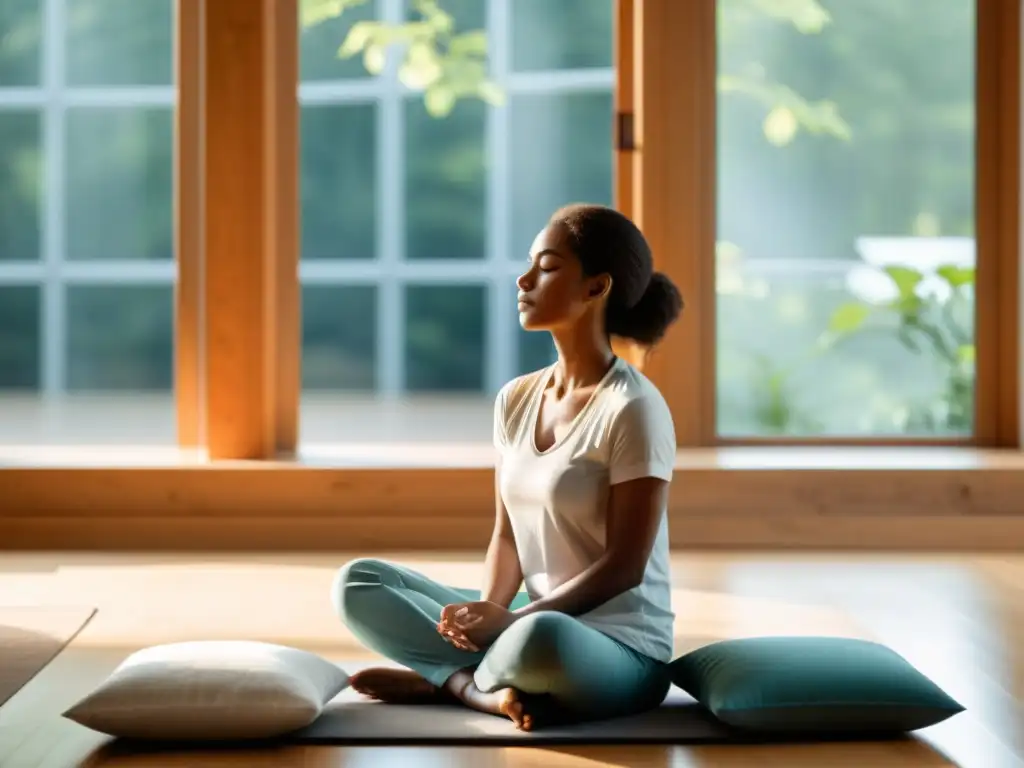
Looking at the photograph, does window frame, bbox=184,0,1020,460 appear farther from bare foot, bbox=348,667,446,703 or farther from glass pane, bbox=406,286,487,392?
bare foot, bbox=348,667,446,703

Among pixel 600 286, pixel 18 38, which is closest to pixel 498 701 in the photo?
pixel 600 286

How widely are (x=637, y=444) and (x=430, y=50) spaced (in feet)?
9.64

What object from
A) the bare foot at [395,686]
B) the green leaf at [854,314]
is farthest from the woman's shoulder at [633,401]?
the green leaf at [854,314]

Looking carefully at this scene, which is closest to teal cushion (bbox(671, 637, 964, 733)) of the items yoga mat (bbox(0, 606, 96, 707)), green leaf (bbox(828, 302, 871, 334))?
yoga mat (bbox(0, 606, 96, 707))

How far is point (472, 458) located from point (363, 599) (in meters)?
2.13

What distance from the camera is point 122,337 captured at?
200 inches

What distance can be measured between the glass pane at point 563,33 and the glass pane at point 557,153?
11 centimetres

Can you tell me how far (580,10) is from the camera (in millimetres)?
5008

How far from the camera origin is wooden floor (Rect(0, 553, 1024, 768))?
2293mm

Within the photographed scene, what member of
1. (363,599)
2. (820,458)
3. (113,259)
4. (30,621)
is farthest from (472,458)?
(363,599)

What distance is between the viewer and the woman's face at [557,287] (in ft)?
8.13

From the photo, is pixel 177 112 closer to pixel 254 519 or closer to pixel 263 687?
pixel 254 519

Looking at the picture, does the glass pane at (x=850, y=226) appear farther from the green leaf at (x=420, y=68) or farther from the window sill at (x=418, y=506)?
the green leaf at (x=420, y=68)

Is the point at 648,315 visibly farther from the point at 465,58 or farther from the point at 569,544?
the point at 465,58
